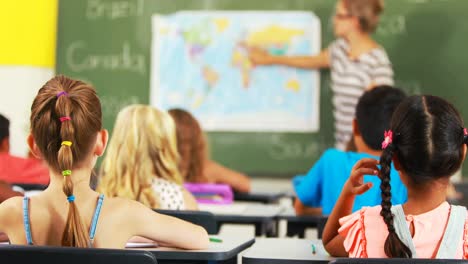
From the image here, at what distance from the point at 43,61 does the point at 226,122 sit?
162 centimetres

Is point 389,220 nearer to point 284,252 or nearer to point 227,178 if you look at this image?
point 284,252

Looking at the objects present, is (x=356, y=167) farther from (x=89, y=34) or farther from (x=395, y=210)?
(x=89, y=34)

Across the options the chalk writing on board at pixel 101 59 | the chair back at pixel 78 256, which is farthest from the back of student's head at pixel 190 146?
the chair back at pixel 78 256

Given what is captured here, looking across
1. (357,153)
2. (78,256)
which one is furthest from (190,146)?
(78,256)

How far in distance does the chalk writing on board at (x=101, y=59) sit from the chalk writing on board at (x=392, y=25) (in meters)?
1.93

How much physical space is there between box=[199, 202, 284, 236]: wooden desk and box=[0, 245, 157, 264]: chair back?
73.8 inches

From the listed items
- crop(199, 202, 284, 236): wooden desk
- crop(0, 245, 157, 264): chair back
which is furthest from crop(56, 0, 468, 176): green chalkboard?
crop(0, 245, 157, 264): chair back

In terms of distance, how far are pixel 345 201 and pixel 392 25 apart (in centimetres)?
431

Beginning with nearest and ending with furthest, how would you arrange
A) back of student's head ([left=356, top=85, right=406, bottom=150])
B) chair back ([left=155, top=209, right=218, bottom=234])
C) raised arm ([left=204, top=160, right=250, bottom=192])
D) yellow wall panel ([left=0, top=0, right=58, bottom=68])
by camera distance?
1. chair back ([left=155, top=209, right=218, bottom=234])
2. back of student's head ([left=356, top=85, right=406, bottom=150])
3. raised arm ([left=204, top=160, right=250, bottom=192])
4. yellow wall panel ([left=0, top=0, right=58, bottom=68])

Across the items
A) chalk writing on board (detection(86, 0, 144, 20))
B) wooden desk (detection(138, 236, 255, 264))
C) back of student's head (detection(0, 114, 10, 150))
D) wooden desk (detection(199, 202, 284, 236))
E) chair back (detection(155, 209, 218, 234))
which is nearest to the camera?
wooden desk (detection(138, 236, 255, 264))

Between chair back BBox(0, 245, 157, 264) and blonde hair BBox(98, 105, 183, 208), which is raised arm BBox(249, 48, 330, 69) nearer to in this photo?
blonde hair BBox(98, 105, 183, 208)

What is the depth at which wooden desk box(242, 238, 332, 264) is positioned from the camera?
2.10 m

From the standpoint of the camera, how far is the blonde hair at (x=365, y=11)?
20.6 ft

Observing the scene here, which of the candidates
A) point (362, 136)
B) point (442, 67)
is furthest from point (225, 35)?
point (362, 136)
